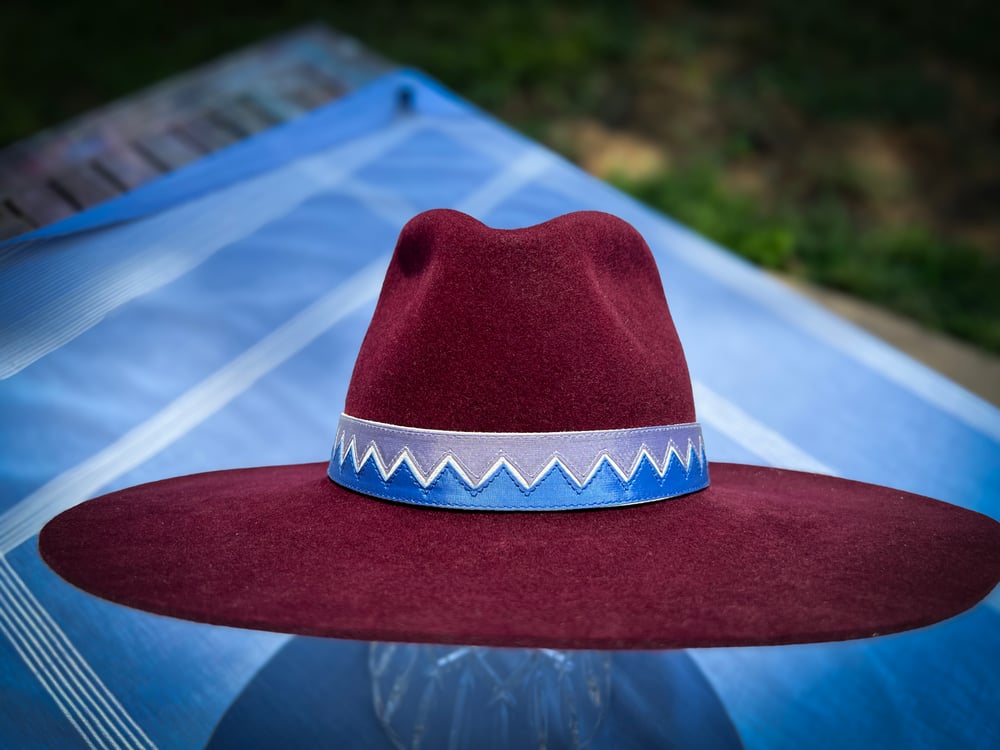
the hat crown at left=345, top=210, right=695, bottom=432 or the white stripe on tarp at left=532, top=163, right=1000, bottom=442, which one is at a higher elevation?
the hat crown at left=345, top=210, right=695, bottom=432

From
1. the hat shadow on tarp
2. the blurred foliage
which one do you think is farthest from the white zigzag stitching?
the blurred foliage

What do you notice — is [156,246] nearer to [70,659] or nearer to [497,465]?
[70,659]

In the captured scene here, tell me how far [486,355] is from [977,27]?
754cm

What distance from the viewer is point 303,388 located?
7.44ft

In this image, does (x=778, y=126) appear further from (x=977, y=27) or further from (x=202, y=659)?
(x=202, y=659)

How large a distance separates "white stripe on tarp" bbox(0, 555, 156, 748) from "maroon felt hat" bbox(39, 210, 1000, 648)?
446 mm

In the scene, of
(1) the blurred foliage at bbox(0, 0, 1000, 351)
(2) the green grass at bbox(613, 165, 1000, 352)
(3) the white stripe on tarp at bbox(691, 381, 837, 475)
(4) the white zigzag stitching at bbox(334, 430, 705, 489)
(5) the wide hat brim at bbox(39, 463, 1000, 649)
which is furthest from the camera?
(1) the blurred foliage at bbox(0, 0, 1000, 351)

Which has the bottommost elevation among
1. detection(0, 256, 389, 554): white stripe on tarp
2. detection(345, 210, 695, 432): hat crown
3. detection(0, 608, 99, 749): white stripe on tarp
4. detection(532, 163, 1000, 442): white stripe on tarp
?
detection(0, 608, 99, 749): white stripe on tarp

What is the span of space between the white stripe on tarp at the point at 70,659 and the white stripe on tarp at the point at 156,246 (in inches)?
19.1

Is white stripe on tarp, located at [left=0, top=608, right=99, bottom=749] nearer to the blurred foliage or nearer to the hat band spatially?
the hat band

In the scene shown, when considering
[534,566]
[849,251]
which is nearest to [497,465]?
[534,566]

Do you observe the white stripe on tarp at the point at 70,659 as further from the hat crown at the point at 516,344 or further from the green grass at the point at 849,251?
the green grass at the point at 849,251

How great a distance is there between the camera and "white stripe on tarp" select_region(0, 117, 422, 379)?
75.2 inches

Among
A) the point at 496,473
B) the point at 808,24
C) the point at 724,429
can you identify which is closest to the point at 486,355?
the point at 496,473
